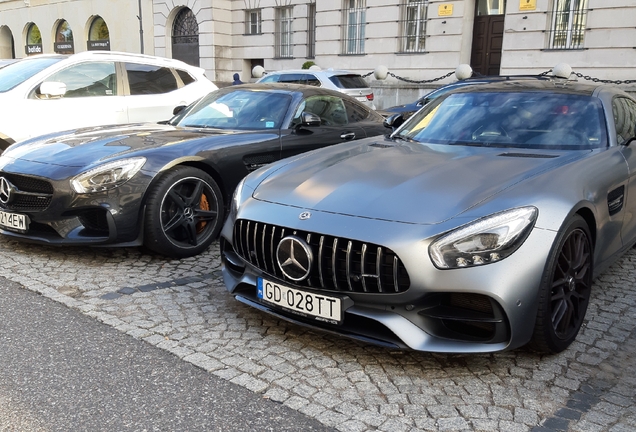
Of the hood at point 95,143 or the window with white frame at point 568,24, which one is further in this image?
the window with white frame at point 568,24

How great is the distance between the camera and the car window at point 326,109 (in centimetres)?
602

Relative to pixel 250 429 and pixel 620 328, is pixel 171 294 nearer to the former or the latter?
pixel 250 429

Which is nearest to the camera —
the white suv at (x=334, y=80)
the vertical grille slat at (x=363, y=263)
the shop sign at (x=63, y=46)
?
the vertical grille slat at (x=363, y=263)

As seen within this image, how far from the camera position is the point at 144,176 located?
184 inches

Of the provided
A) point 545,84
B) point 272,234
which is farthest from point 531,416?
point 545,84

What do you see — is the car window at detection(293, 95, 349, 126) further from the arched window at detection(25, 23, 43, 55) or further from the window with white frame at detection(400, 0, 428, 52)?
the arched window at detection(25, 23, 43, 55)

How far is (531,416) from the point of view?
269cm

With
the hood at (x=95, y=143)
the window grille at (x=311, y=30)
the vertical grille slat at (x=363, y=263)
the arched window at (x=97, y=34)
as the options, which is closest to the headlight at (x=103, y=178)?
the hood at (x=95, y=143)

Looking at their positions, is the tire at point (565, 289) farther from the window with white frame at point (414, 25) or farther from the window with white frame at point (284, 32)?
the window with white frame at point (284, 32)

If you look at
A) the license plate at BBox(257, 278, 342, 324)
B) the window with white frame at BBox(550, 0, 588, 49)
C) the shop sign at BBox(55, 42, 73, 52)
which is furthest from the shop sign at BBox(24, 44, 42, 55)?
the license plate at BBox(257, 278, 342, 324)

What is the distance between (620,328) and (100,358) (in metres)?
3.08

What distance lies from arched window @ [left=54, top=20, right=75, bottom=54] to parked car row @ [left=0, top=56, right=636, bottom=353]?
109 ft

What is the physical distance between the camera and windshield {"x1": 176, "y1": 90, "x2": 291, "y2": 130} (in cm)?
582

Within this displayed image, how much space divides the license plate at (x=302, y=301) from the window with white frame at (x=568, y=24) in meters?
16.4
